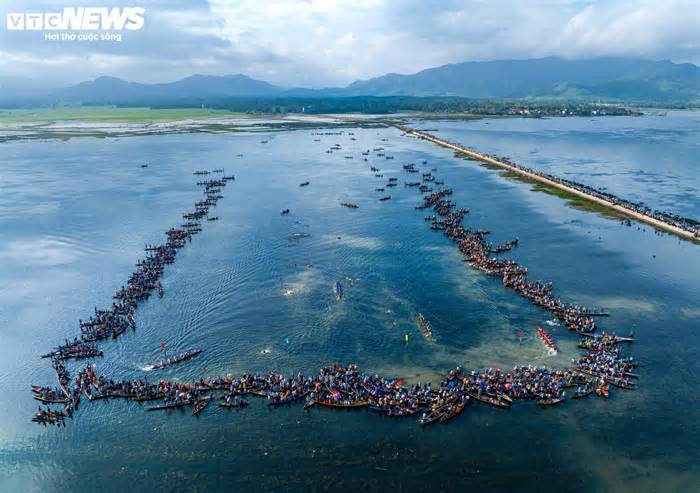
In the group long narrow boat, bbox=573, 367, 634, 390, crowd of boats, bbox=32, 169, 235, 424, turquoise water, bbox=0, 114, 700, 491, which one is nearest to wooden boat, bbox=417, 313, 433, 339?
turquoise water, bbox=0, 114, 700, 491

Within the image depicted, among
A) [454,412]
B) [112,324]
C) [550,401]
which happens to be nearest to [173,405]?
[112,324]

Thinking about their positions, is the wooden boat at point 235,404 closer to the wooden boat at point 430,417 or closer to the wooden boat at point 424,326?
the wooden boat at point 430,417

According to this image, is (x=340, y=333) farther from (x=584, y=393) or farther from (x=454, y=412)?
(x=584, y=393)

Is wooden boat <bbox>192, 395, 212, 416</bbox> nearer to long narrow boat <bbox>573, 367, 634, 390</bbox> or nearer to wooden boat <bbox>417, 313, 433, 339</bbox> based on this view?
wooden boat <bbox>417, 313, 433, 339</bbox>

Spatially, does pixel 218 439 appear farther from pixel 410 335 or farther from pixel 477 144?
pixel 477 144

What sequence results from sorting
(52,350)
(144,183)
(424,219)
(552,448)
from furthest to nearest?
(144,183) → (424,219) → (52,350) → (552,448)

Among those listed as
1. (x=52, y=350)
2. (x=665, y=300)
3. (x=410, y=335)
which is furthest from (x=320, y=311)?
(x=665, y=300)

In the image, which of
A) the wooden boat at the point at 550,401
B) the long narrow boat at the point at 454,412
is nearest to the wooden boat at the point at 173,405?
the long narrow boat at the point at 454,412
